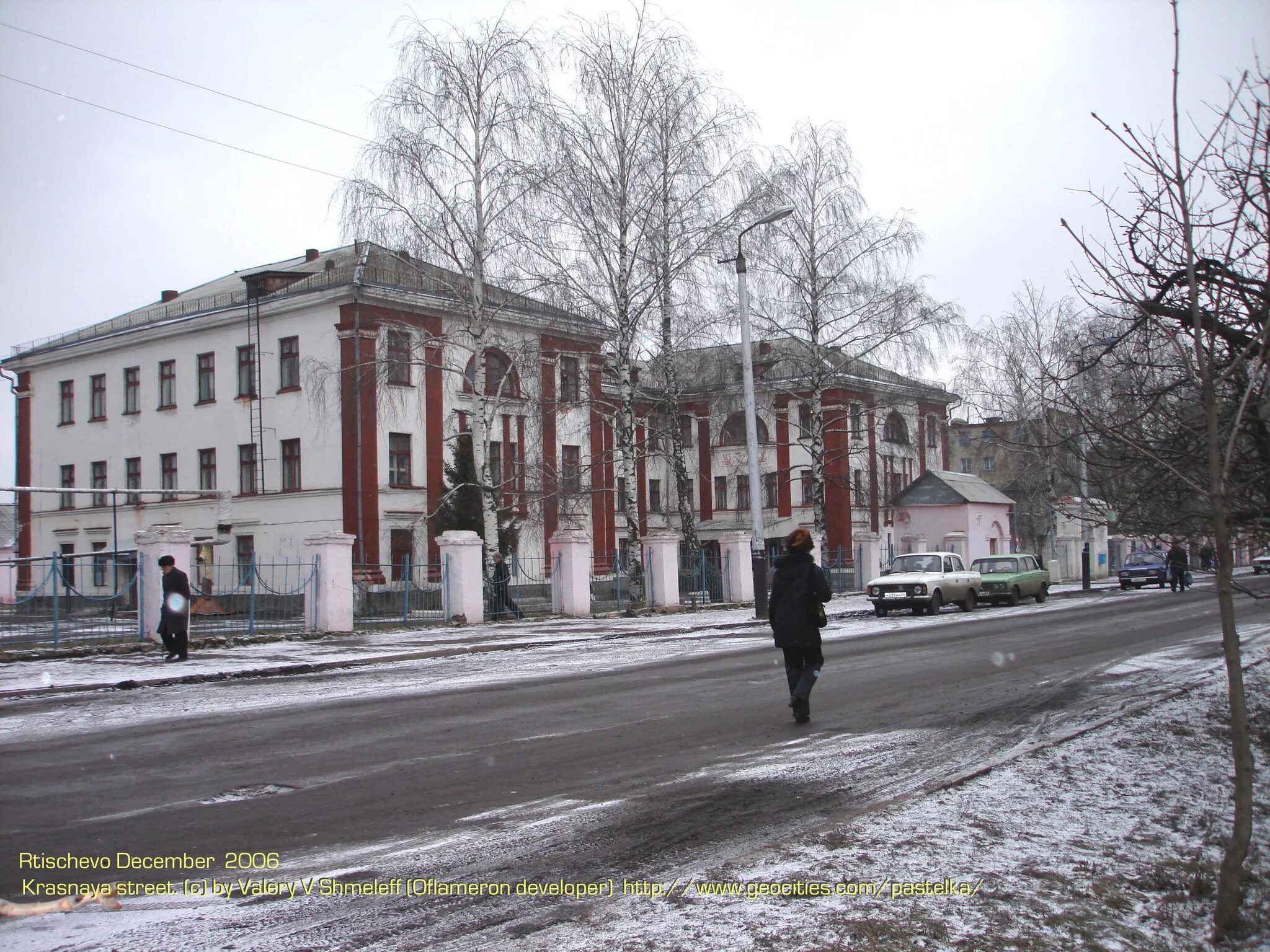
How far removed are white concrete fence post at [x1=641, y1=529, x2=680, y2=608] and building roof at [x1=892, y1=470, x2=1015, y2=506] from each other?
824 inches

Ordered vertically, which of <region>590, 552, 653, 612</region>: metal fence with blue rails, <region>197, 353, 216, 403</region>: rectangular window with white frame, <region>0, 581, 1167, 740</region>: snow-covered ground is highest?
<region>197, 353, 216, 403</region>: rectangular window with white frame

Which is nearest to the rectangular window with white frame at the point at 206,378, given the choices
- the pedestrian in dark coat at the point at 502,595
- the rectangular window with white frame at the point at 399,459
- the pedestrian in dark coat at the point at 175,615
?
the rectangular window with white frame at the point at 399,459

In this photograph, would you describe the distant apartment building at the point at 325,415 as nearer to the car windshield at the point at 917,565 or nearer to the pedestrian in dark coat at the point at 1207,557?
the car windshield at the point at 917,565

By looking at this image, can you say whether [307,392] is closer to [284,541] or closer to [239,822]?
[284,541]

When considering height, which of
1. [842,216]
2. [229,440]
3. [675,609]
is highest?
[842,216]

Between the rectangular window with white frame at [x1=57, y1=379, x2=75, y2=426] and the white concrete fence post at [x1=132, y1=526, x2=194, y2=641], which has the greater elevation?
the rectangular window with white frame at [x1=57, y1=379, x2=75, y2=426]

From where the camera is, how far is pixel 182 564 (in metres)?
20.3

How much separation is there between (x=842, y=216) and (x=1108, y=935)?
35.7 meters

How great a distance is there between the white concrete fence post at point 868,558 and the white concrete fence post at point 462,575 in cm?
1995

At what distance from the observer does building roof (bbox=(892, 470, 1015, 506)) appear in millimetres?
48562

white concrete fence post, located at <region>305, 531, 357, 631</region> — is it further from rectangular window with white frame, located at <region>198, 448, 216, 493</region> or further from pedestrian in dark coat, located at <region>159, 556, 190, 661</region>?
rectangular window with white frame, located at <region>198, 448, 216, 493</region>

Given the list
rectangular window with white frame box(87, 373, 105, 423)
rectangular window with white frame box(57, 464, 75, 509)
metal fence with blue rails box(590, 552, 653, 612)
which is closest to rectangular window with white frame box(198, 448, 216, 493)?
rectangular window with white frame box(87, 373, 105, 423)

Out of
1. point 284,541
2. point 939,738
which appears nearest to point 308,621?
point 939,738

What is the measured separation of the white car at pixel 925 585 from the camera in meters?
28.5
